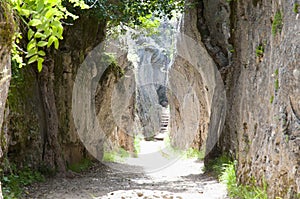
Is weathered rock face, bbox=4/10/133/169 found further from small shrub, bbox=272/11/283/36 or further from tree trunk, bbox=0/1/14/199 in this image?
small shrub, bbox=272/11/283/36

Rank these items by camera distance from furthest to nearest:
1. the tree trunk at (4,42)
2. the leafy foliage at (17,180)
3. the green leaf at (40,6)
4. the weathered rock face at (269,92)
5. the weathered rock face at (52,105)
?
the weathered rock face at (52,105)
the leafy foliage at (17,180)
the weathered rock face at (269,92)
the tree trunk at (4,42)
the green leaf at (40,6)

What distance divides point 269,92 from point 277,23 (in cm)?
78

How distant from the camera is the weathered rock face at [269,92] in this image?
3326 millimetres

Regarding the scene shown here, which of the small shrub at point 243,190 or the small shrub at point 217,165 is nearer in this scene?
the small shrub at point 243,190

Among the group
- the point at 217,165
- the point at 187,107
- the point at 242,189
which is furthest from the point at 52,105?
the point at 187,107

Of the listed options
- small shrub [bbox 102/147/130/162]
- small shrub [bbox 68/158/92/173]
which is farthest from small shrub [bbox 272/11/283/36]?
small shrub [bbox 102/147/130/162]

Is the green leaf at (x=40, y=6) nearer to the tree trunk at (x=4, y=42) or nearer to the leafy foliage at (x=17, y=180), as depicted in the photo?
the tree trunk at (x=4, y=42)

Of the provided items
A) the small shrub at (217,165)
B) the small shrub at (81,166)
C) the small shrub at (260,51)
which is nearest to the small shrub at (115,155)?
the small shrub at (81,166)

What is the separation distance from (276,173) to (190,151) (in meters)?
11.2

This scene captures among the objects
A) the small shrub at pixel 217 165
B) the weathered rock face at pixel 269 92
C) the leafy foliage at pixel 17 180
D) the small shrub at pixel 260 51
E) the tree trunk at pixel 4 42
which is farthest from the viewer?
the small shrub at pixel 217 165

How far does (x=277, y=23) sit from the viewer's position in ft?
13.4

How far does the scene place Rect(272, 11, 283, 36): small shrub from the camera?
4.00 m

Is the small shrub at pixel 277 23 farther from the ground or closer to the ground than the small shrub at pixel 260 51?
farther from the ground

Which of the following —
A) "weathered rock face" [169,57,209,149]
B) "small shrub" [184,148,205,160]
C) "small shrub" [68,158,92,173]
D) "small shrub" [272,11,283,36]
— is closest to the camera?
"small shrub" [272,11,283,36]
